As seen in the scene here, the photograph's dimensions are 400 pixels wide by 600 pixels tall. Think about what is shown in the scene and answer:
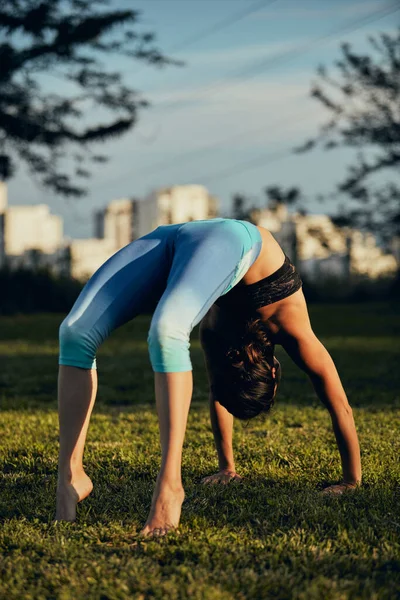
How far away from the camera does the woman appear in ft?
10.3

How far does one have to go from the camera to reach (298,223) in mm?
27609

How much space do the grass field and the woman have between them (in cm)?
18

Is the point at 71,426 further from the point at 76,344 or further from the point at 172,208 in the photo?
the point at 172,208

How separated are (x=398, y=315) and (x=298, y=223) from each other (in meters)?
7.77

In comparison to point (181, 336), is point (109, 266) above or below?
above

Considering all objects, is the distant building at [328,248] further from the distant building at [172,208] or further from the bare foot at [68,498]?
the bare foot at [68,498]

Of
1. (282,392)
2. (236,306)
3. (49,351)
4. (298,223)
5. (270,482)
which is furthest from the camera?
(298,223)

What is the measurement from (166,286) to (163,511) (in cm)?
93

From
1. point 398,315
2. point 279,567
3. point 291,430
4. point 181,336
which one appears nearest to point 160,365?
point 181,336

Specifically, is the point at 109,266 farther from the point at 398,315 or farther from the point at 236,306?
the point at 398,315

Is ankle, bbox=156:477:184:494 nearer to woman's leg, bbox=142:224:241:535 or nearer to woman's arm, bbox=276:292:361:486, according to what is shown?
woman's leg, bbox=142:224:241:535

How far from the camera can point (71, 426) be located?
339 cm

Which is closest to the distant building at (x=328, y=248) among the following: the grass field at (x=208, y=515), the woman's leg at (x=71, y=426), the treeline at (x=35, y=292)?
the treeline at (x=35, y=292)

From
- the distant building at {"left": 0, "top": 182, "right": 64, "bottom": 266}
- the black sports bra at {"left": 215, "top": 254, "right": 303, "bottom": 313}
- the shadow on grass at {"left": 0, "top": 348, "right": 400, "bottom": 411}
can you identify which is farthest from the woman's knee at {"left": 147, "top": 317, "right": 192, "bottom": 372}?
the distant building at {"left": 0, "top": 182, "right": 64, "bottom": 266}
